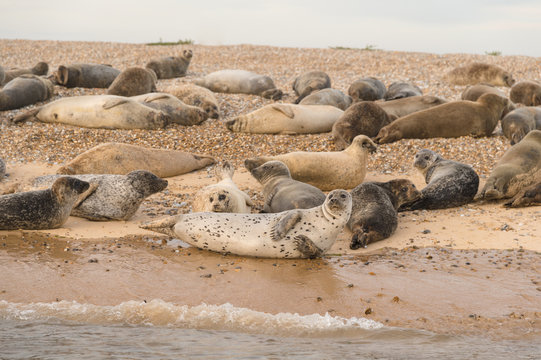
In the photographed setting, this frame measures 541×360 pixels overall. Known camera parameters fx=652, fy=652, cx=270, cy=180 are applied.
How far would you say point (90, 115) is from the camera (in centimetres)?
1091

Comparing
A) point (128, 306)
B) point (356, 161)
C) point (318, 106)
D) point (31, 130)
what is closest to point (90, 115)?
point (31, 130)

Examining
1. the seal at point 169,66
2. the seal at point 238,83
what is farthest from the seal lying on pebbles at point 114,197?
the seal at point 169,66

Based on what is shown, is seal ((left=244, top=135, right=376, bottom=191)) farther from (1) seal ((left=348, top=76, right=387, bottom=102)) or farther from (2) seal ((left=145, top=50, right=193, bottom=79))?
(2) seal ((left=145, top=50, right=193, bottom=79))

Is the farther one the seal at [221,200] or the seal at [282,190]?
the seal at [282,190]

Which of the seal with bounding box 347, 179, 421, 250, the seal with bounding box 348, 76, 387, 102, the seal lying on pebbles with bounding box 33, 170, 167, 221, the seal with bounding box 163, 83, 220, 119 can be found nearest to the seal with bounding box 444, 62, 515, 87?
the seal with bounding box 348, 76, 387, 102

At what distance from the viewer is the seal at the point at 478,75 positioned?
55.5ft

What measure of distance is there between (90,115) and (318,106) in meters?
3.91

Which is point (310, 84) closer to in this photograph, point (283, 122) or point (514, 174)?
point (283, 122)

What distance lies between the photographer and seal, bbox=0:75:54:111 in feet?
39.4

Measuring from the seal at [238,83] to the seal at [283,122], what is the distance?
351 centimetres

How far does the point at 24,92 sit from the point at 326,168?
673cm

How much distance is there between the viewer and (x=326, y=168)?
28.0 feet

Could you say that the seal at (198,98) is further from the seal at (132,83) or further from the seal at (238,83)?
the seal at (238,83)

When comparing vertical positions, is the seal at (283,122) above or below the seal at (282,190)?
above
